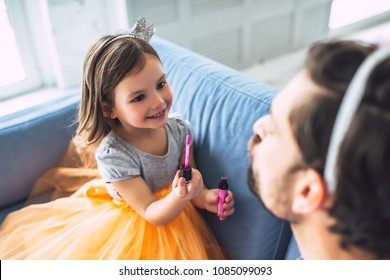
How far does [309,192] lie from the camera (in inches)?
22.1

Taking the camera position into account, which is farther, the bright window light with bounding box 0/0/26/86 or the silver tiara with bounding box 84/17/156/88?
the bright window light with bounding box 0/0/26/86

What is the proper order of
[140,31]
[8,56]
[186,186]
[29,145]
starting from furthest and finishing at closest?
[8,56] < [29,145] < [140,31] < [186,186]

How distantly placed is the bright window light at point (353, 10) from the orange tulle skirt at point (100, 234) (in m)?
2.26

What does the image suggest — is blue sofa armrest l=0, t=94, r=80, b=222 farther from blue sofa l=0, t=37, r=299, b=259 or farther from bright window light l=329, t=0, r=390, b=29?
bright window light l=329, t=0, r=390, b=29

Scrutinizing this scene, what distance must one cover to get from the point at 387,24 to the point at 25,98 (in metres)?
2.82

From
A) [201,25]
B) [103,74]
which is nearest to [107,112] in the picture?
[103,74]

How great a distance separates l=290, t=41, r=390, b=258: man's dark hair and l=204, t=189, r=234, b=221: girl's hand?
428 millimetres

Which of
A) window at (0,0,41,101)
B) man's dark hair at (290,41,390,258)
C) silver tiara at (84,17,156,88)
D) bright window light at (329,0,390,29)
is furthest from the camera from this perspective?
bright window light at (329,0,390,29)

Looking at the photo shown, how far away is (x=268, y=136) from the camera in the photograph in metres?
0.65

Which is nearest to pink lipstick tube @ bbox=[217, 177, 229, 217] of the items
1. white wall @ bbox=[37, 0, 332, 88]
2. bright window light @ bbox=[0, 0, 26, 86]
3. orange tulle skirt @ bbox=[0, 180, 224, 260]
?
orange tulle skirt @ bbox=[0, 180, 224, 260]

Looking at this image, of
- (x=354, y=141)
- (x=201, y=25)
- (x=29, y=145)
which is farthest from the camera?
(x=201, y=25)

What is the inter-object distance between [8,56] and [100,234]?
1.18 m

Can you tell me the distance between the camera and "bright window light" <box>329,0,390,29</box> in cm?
278

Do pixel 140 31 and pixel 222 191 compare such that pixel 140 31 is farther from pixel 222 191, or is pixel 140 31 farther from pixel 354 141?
pixel 354 141
